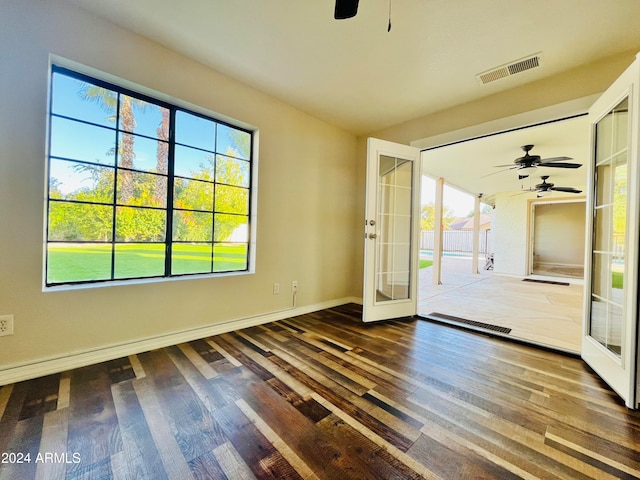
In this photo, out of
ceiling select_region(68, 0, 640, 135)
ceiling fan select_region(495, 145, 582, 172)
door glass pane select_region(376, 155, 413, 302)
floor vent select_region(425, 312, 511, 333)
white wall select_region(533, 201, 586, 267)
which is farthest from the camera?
white wall select_region(533, 201, 586, 267)

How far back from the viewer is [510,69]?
2375mm

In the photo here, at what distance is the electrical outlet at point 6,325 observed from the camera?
170cm

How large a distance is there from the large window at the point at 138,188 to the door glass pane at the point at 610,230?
10.3 feet

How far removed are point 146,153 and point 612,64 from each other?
4.02 m

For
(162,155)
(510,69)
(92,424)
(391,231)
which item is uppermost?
(510,69)

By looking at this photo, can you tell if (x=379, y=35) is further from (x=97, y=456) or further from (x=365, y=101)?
(x=97, y=456)

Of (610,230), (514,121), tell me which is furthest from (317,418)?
(514,121)

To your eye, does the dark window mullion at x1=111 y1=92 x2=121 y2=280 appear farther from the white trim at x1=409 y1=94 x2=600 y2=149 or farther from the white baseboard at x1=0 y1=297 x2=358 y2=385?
the white trim at x1=409 y1=94 x2=600 y2=149

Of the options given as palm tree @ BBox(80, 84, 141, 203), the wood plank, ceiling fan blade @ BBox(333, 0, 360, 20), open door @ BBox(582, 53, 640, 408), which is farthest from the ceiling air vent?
the wood plank

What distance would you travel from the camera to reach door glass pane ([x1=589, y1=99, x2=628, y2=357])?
6.03ft

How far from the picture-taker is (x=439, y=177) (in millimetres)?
6305

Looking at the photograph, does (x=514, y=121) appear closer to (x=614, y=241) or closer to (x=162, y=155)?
(x=614, y=241)

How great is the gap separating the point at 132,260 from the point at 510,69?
148 inches

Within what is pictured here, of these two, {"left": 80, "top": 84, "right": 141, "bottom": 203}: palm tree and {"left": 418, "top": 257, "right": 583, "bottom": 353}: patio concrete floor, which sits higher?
{"left": 80, "top": 84, "right": 141, "bottom": 203}: palm tree
